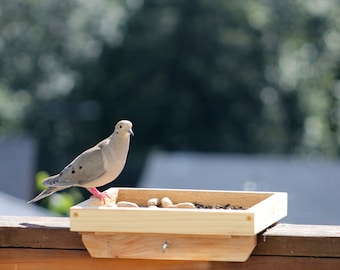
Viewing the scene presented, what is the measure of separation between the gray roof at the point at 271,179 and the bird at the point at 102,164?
6.76 m

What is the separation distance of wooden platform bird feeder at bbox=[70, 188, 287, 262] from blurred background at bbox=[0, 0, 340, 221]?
29.0 metres

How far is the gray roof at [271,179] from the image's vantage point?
1037cm

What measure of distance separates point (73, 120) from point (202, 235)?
3316 centimetres

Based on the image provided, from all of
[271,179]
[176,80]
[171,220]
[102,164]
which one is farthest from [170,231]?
[176,80]

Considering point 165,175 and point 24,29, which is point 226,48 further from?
point 165,175

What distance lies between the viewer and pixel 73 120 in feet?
116

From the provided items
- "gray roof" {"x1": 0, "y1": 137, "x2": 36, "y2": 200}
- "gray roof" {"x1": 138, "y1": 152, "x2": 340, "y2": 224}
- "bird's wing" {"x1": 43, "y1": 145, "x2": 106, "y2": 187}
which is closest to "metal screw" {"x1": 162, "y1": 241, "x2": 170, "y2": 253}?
"bird's wing" {"x1": 43, "y1": 145, "x2": 106, "y2": 187}

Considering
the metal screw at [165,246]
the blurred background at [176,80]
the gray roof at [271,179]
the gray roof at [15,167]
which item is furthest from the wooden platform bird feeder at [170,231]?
the blurred background at [176,80]

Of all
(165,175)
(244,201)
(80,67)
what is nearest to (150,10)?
(80,67)

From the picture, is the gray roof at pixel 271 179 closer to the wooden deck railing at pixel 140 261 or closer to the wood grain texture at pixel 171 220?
the wooden deck railing at pixel 140 261

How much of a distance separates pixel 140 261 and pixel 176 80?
103 feet

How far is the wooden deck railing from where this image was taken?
7.48 ft

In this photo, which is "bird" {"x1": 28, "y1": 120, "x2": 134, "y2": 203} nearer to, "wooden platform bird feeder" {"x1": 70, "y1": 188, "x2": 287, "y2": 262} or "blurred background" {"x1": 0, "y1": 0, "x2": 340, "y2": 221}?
"wooden platform bird feeder" {"x1": 70, "y1": 188, "x2": 287, "y2": 262}

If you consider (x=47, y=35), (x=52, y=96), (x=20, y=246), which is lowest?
(x=20, y=246)
